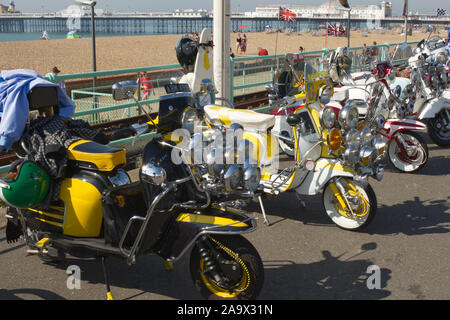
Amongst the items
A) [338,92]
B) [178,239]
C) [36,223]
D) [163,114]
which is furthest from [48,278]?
[338,92]

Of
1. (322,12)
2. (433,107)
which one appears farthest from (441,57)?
(322,12)

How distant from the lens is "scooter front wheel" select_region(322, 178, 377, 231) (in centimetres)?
529

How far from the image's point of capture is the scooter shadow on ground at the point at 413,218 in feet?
18.0

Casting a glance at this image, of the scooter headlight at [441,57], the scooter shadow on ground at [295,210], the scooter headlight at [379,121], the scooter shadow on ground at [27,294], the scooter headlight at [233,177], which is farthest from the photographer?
the scooter headlight at [441,57]

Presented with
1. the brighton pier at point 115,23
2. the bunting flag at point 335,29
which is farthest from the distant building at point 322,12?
the bunting flag at point 335,29

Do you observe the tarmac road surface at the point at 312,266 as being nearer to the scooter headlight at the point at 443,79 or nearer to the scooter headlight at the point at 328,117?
the scooter headlight at the point at 328,117

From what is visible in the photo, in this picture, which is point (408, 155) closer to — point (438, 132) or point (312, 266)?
point (438, 132)

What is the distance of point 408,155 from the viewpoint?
745 cm

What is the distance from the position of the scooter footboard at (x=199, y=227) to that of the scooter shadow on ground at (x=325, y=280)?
755 millimetres

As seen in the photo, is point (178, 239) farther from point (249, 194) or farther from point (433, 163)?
point (433, 163)

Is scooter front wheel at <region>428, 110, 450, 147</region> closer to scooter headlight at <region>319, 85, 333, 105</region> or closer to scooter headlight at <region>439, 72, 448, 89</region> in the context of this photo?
scooter headlight at <region>439, 72, 448, 89</region>

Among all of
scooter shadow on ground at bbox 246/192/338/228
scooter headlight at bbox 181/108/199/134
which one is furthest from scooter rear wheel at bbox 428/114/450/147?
scooter headlight at bbox 181/108/199/134

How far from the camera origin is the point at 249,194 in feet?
12.3

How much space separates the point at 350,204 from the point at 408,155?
243cm
